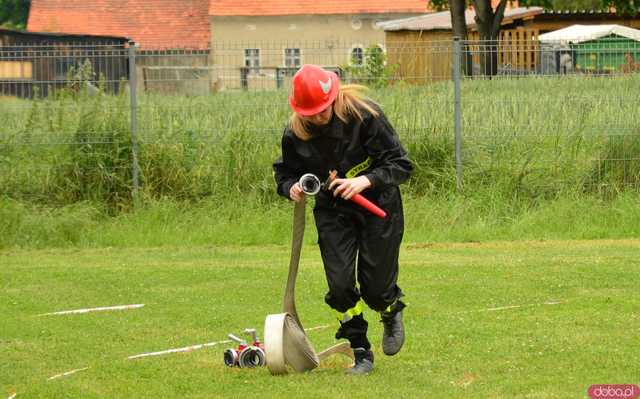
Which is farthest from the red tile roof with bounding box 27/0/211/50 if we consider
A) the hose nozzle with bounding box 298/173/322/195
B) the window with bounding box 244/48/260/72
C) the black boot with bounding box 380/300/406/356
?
the hose nozzle with bounding box 298/173/322/195

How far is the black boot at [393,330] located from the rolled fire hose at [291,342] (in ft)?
0.94

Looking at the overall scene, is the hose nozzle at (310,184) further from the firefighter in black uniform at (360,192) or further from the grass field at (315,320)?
the grass field at (315,320)

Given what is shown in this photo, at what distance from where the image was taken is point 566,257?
462 inches

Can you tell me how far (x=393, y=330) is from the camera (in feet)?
23.0

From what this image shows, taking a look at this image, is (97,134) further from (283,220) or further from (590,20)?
(590,20)

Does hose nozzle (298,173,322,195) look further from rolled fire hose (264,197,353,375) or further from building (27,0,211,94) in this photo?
building (27,0,211,94)

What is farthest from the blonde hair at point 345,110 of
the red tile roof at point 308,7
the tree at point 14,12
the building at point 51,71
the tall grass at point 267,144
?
the tree at point 14,12

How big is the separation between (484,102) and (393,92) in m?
1.11

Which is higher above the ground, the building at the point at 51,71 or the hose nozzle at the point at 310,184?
the building at the point at 51,71

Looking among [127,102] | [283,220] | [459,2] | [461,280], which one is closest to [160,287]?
[461,280]

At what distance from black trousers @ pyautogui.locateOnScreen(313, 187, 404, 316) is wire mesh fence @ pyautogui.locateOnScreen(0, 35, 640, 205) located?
7.74 meters

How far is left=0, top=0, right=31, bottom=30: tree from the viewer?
78250 millimetres

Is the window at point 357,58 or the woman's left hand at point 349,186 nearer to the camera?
the woman's left hand at point 349,186

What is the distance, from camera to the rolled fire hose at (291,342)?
6.82m
